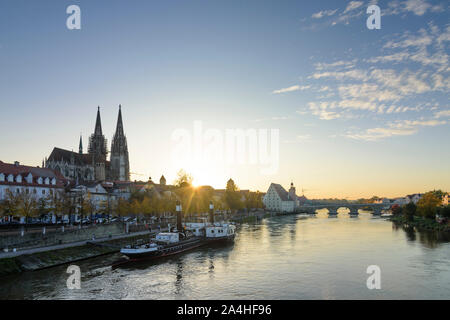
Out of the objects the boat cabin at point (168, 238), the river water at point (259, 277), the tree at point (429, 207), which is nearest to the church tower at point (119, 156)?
the boat cabin at point (168, 238)

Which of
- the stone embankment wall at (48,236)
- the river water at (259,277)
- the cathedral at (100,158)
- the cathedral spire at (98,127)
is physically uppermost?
the cathedral spire at (98,127)

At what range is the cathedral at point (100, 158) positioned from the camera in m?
143

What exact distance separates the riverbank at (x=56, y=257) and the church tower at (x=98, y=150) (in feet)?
374

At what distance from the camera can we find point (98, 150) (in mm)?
169625

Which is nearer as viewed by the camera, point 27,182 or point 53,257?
point 53,257

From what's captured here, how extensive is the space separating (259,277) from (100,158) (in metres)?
145

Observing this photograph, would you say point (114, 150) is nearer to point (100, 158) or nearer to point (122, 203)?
point (100, 158)

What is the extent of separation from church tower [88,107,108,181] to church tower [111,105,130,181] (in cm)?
489

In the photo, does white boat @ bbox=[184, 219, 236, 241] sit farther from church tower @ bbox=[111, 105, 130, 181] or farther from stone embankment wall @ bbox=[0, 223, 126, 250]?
church tower @ bbox=[111, 105, 130, 181]

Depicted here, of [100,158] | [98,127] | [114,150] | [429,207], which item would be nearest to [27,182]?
[100,158]

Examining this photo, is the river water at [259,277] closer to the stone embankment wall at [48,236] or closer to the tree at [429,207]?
the stone embankment wall at [48,236]
